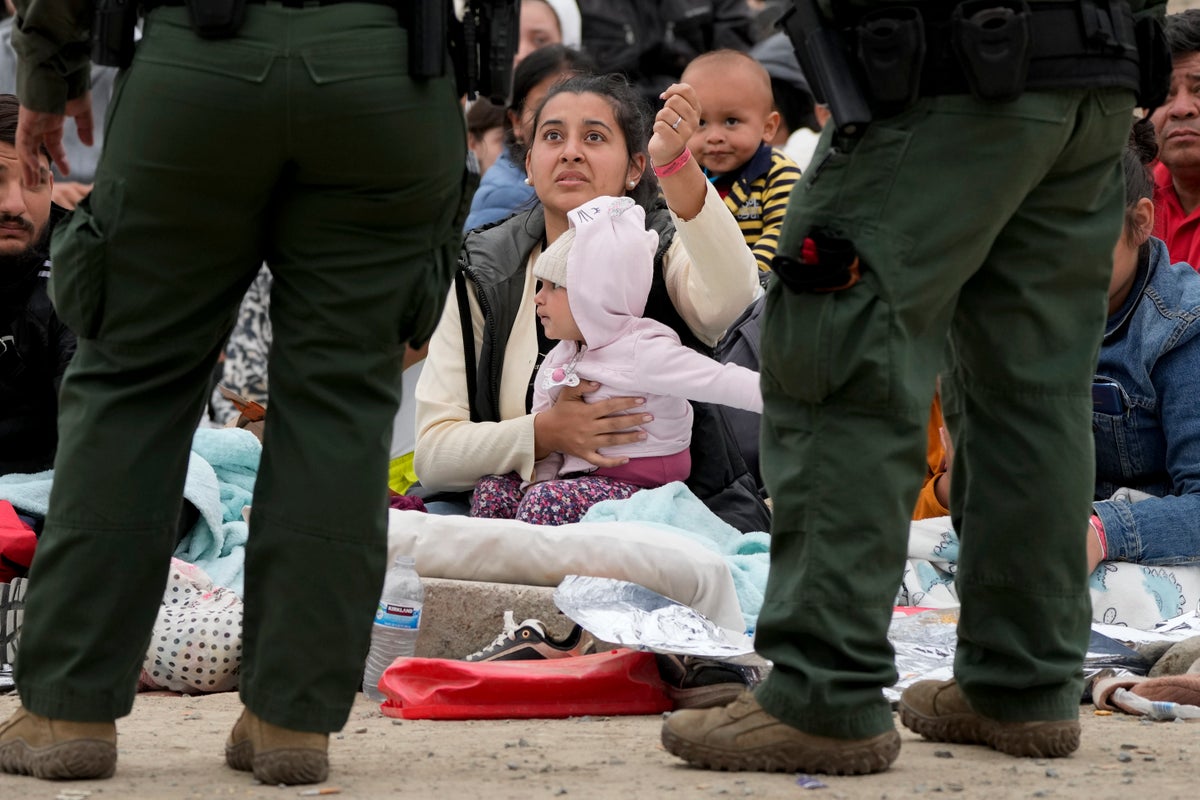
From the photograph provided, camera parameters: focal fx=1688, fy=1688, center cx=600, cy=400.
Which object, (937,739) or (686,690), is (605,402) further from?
(937,739)

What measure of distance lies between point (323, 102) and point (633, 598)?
1583 millimetres

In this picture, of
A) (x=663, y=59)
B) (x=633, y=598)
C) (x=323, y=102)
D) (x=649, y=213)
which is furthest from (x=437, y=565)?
(x=663, y=59)

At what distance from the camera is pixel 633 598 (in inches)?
143

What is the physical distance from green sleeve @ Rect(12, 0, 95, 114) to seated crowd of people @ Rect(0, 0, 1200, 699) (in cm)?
139

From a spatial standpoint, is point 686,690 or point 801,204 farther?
point 686,690

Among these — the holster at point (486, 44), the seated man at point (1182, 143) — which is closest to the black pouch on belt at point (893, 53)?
the holster at point (486, 44)

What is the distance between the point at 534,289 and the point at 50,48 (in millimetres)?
2059

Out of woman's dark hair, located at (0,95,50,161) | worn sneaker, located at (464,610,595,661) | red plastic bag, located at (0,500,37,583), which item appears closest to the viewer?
worn sneaker, located at (464,610,595,661)

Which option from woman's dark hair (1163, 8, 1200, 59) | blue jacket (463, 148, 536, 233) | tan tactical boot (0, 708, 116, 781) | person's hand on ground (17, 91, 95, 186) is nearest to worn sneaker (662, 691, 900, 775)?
tan tactical boot (0, 708, 116, 781)

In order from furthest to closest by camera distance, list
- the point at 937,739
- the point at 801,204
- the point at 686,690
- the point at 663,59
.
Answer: the point at 663,59 → the point at 686,690 → the point at 937,739 → the point at 801,204

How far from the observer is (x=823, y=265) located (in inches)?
97.3

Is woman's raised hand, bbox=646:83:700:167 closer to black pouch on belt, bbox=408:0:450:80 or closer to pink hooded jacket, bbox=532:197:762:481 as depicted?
pink hooded jacket, bbox=532:197:762:481

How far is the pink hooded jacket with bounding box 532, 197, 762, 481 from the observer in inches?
158

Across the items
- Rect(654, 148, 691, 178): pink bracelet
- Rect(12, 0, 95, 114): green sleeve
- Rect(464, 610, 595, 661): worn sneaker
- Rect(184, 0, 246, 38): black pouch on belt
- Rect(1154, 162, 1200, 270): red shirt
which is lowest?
Rect(464, 610, 595, 661): worn sneaker
